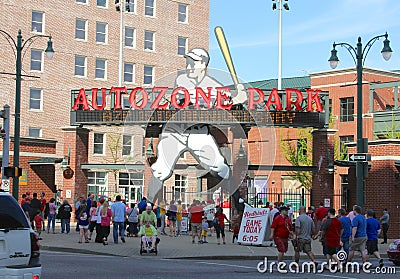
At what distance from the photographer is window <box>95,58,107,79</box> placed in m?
69.3

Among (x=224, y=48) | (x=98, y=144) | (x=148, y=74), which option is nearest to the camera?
(x=224, y=48)

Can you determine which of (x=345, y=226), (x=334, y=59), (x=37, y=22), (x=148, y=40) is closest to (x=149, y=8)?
(x=148, y=40)

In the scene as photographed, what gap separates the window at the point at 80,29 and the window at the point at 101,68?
2.50 metres

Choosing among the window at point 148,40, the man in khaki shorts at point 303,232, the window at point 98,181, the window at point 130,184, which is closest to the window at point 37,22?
the window at point 148,40

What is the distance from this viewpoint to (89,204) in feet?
101

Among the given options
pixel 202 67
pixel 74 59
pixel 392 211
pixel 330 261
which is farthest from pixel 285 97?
pixel 74 59

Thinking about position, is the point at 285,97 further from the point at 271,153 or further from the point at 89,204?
the point at 89,204

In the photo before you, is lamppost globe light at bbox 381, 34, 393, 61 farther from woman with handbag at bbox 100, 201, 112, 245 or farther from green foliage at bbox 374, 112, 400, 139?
green foliage at bbox 374, 112, 400, 139

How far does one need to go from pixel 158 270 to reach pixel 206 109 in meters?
20.0

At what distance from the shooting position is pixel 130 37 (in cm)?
7150

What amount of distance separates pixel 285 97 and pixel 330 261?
2030 centimetres

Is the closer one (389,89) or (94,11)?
(94,11)

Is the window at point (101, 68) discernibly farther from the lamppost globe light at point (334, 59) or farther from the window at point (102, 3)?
the lamppost globe light at point (334, 59)

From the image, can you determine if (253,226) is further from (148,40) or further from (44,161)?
(148,40)
